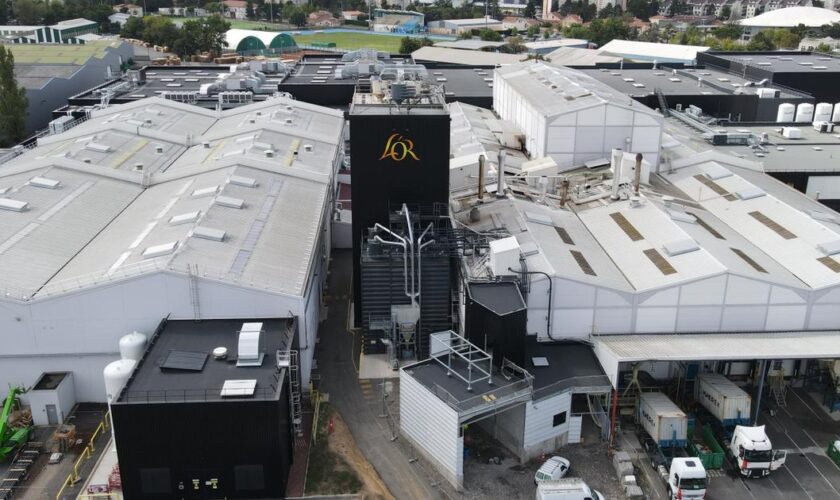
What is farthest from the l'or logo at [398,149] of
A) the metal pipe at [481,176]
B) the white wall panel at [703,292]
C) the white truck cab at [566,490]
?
the white truck cab at [566,490]

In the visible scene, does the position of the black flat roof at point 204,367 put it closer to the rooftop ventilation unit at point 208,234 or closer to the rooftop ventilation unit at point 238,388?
the rooftop ventilation unit at point 238,388

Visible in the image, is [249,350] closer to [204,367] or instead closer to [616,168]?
[204,367]

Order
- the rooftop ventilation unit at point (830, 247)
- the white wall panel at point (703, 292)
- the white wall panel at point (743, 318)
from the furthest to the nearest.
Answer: the rooftop ventilation unit at point (830, 247) → the white wall panel at point (743, 318) → the white wall panel at point (703, 292)

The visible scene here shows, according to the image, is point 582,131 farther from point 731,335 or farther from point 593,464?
point 593,464

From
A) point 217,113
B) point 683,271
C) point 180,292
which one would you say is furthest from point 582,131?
point 217,113

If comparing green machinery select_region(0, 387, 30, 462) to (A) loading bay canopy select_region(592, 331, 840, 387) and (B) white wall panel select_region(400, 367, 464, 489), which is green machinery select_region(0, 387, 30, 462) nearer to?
(B) white wall panel select_region(400, 367, 464, 489)
